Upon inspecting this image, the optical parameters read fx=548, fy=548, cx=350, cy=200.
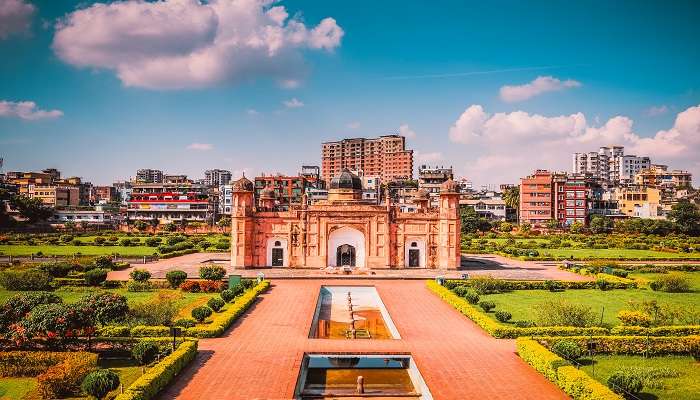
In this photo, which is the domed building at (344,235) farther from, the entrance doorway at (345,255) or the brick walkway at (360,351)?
the brick walkway at (360,351)

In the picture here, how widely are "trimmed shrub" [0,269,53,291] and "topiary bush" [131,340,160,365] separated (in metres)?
19.1

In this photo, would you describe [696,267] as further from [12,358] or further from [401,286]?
[12,358]

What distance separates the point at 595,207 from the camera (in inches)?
4109

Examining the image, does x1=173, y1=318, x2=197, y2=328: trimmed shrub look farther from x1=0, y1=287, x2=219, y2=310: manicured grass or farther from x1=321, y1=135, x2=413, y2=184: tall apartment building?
x1=321, y1=135, x2=413, y2=184: tall apartment building

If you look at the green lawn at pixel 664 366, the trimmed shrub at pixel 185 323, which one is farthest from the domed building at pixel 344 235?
the green lawn at pixel 664 366

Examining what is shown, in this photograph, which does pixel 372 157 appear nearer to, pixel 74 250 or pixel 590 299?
pixel 74 250

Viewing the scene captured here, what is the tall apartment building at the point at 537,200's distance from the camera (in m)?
93.1

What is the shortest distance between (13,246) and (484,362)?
63.7 meters

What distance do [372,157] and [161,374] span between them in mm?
130380

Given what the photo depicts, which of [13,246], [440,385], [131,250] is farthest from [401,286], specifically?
[13,246]

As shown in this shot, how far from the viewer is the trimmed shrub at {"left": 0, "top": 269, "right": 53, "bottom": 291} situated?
3281 centimetres

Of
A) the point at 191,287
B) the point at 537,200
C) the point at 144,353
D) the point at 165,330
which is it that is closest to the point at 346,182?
the point at 191,287

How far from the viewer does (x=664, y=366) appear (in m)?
19.7

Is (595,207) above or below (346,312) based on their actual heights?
above
